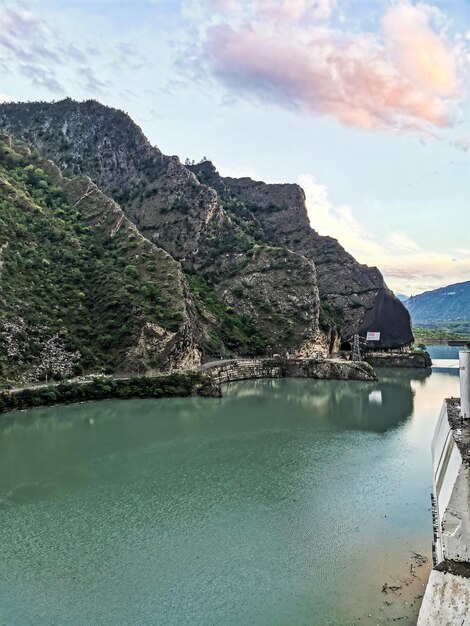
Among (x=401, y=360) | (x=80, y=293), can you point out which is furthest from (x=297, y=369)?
(x=80, y=293)

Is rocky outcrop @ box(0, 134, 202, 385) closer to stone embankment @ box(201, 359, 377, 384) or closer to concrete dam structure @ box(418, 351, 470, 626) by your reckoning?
stone embankment @ box(201, 359, 377, 384)

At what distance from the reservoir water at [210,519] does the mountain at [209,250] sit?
84.2 ft

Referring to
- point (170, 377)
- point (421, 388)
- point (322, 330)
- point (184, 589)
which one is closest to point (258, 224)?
point (322, 330)

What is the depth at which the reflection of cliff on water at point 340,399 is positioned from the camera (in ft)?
150

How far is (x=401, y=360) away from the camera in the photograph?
288 feet

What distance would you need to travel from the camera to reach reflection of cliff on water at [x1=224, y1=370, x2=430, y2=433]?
4569 centimetres

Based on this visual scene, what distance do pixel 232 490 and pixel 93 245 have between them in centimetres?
5361

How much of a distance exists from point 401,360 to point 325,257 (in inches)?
1216

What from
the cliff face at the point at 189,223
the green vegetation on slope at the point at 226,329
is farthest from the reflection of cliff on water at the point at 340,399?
the cliff face at the point at 189,223

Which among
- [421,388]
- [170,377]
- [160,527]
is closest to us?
[160,527]

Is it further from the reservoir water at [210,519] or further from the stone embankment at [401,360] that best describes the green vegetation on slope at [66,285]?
the stone embankment at [401,360]

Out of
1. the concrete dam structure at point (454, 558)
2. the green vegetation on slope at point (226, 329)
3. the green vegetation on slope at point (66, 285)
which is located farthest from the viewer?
the green vegetation on slope at point (226, 329)

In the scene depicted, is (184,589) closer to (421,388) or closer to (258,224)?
(421,388)

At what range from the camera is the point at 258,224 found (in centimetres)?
11675
